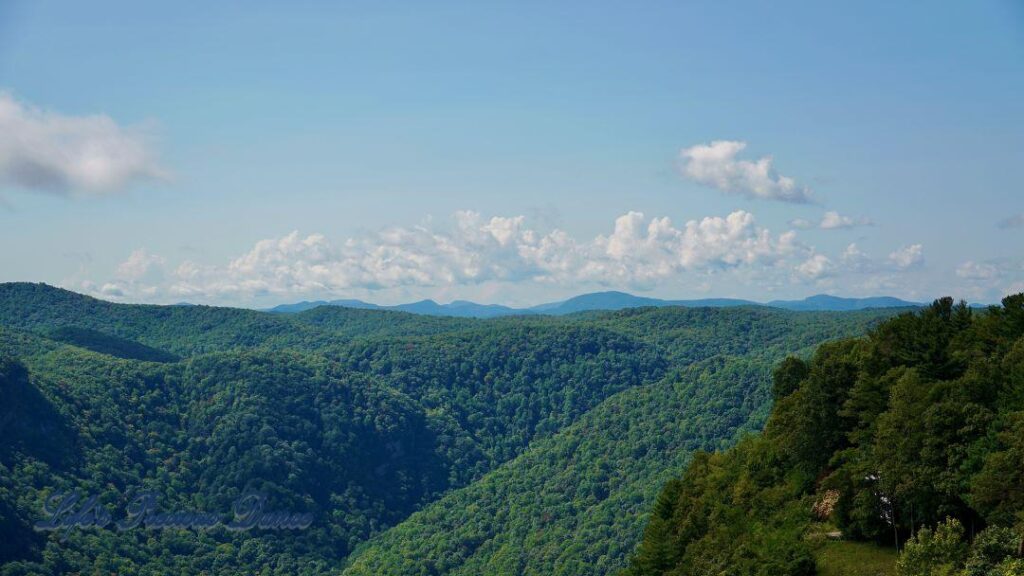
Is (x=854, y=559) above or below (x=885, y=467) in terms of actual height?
below

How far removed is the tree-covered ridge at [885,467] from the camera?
4622cm

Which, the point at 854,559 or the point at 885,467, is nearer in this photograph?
the point at 885,467

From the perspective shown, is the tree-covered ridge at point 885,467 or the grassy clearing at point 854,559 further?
the grassy clearing at point 854,559

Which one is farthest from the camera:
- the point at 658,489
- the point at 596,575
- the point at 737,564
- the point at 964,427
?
the point at 658,489

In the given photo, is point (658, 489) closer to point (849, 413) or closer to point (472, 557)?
point (472, 557)

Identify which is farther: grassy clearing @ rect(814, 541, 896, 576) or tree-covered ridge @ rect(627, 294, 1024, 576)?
grassy clearing @ rect(814, 541, 896, 576)

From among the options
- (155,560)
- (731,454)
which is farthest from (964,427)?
(155,560)

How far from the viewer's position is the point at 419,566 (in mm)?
191875

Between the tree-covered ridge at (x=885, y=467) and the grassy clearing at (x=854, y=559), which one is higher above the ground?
the tree-covered ridge at (x=885, y=467)

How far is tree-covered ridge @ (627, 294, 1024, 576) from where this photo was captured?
4622cm

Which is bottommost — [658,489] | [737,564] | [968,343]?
[658,489]

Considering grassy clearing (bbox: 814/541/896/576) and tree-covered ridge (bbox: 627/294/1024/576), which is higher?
tree-covered ridge (bbox: 627/294/1024/576)

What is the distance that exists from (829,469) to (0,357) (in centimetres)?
17965

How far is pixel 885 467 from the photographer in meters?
53.2
